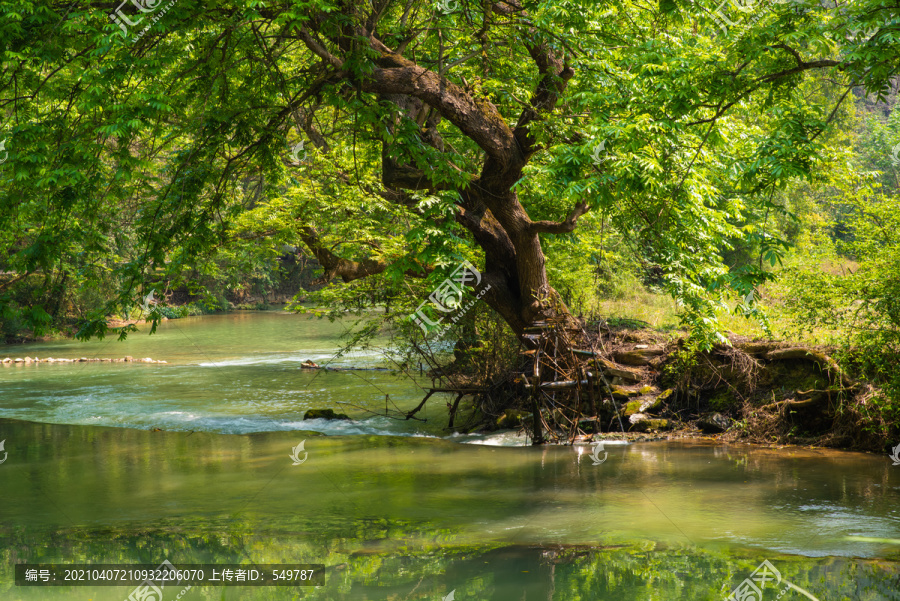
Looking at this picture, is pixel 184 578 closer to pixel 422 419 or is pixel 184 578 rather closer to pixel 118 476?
pixel 118 476

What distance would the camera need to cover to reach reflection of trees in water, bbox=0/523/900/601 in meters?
4.91

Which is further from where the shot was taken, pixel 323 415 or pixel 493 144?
pixel 323 415

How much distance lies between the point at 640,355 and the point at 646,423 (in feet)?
4.20

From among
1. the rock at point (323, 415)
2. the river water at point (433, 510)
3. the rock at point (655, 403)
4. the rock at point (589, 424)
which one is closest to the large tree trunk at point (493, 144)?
the rock at point (589, 424)

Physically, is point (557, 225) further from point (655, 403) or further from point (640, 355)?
point (655, 403)

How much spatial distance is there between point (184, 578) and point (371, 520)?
208 cm

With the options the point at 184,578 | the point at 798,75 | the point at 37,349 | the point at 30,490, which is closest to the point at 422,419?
the point at 30,490

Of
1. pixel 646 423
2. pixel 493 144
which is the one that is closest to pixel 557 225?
pixel 493 144

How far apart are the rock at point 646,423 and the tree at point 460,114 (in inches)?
80.3

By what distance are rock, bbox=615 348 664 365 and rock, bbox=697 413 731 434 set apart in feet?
4.40

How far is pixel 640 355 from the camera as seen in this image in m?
11.4

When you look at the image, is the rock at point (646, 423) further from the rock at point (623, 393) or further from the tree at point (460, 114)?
the tree at point (460, 114)

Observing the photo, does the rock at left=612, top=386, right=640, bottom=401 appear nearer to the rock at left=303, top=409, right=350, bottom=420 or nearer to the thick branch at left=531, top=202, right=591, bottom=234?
the thick branch at left=531, top=202, right=591, bottom=234

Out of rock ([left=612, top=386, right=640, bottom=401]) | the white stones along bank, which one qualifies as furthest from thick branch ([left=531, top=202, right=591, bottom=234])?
the white stones along bank
